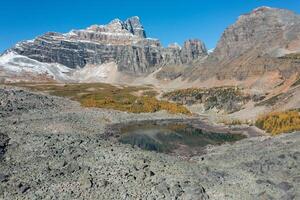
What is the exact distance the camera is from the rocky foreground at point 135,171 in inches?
1532

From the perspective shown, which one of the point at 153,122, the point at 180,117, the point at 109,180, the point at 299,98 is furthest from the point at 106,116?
the point at 109,180

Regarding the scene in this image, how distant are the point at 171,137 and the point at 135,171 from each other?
37.5 metres

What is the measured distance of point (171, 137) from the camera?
8012 cm

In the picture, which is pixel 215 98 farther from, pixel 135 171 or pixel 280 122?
pixel 135 171

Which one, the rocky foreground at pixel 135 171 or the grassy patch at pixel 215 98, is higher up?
the rocky foreground at pixel 135 171

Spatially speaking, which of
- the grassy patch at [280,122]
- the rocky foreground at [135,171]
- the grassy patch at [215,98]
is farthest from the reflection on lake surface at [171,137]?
the grassy patch at [215,98]

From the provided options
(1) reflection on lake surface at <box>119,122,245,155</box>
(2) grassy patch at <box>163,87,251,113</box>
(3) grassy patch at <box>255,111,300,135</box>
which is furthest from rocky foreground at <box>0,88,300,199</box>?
(2) grassy patch at <box>163,87,251,113</box>

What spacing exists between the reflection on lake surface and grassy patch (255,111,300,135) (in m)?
6.39

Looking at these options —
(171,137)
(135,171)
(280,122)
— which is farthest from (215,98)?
(135,171)

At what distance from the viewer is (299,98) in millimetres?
107438

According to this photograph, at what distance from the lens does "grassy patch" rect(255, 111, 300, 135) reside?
77.6m

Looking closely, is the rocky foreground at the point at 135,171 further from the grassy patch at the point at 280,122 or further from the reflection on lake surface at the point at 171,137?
the grassy patch at the point at 280,122

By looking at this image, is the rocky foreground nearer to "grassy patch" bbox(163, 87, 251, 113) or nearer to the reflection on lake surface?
the reflection on lake surface

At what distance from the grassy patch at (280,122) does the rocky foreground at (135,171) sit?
1342cm
